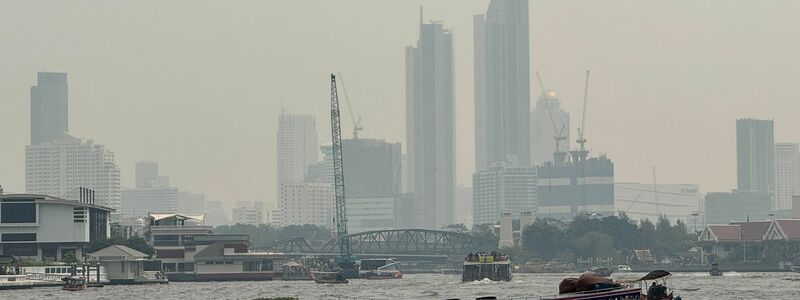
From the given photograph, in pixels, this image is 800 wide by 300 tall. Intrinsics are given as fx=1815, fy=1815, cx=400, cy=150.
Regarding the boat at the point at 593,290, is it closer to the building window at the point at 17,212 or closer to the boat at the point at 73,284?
the boat at the point at 73,284

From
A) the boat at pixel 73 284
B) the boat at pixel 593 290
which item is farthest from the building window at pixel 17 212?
the boat at pixel 593 290

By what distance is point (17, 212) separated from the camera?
199 meters

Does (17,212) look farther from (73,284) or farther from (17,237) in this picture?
(73,284)

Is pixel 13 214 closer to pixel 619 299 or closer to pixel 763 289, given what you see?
pixel 763 289

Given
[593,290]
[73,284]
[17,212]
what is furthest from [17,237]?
[593,290]

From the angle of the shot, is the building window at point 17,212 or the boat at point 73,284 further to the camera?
the building window at point 17,212

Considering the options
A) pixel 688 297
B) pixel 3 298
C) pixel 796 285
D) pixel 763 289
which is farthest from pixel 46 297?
pixel 796 285

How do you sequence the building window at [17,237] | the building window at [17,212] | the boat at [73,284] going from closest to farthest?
the boat at [73,284] → the building window at [17,212] → the building window at [17,237]

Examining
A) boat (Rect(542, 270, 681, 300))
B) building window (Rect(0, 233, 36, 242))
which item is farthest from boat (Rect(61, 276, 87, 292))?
boat (Rect(542, 270, 681, 300))

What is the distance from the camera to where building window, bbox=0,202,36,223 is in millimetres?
198500

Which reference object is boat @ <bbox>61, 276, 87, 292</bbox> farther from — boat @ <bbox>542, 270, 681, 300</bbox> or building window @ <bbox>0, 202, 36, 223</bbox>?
boat @ <bbox>542, 270, 681, 300</bbox>

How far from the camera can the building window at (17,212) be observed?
19850 centimetres

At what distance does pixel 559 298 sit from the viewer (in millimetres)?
85500

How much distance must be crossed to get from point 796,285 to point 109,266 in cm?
7229
